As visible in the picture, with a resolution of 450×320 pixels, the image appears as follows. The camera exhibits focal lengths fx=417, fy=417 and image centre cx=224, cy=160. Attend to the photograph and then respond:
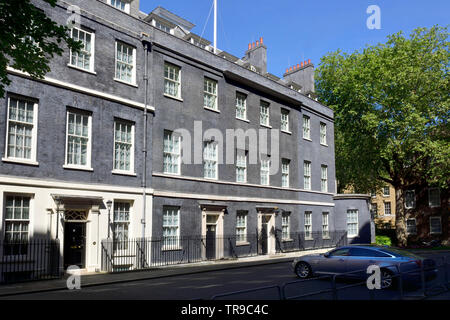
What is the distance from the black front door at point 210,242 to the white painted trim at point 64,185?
5.09 metres

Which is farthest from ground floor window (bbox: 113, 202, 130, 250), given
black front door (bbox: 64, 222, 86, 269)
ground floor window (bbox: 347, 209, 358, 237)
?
ground floor window (bbox: 347, 209, 358, 237)

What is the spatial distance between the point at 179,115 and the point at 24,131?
326 inches

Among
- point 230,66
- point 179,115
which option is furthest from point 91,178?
point 230,66

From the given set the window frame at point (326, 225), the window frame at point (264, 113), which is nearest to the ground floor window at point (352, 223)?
the window frame at point (326, 225)

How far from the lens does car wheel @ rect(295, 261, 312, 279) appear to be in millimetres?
15445

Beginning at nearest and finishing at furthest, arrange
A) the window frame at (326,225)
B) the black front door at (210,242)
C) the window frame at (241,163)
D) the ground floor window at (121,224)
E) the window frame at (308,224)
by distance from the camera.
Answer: the ground floor window at (121,224), the black front door at (210,242), the window frame at (241,163), the window frame at (308,224), the window frame at (326,225)

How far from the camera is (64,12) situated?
Answer: 17797mm

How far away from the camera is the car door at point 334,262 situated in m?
14.7

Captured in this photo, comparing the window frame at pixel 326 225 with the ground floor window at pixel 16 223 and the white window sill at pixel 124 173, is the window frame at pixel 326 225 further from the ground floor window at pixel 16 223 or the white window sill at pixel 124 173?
the ground floor window at pixel 16 223

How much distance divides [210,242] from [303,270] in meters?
8.80

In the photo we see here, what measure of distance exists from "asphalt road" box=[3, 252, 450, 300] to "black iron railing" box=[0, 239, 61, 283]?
2.84m

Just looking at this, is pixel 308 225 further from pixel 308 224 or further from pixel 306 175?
pixel 306 175

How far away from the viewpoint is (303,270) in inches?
614

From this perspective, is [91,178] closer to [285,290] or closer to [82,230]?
[82,230]
